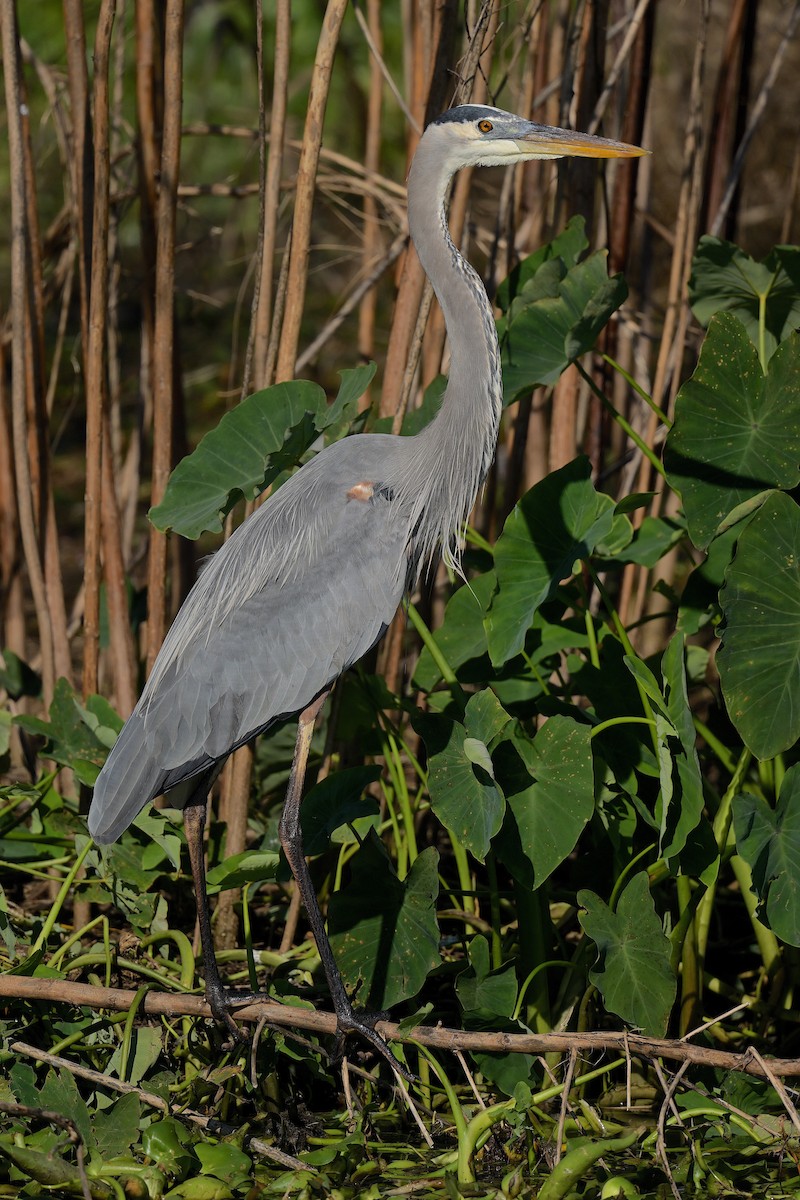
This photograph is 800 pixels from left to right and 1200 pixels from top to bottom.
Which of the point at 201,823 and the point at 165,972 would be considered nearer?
the point at 201,823

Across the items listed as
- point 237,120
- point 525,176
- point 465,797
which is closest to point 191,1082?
point 465,797

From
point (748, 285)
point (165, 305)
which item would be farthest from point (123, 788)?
point (748, 285)

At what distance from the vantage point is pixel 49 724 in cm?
388

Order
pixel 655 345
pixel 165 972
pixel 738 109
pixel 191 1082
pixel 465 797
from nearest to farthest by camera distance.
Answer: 1. pixel 465 797
2. pixel 191 1082
3. pixel 165 972
4. pixel 738 109
5. pixel 655 345

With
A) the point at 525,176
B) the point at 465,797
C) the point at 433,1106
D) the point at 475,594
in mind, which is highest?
the point at 525,176

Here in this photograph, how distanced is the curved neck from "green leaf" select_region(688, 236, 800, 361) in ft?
2.17

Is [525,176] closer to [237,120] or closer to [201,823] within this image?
[201,823]

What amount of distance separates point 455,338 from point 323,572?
71cm

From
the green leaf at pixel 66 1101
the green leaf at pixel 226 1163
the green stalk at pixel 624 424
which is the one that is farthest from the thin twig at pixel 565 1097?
the green stalk at pixel 624 424

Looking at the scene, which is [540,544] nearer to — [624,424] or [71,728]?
[624,424]

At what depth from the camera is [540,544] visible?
340 cm

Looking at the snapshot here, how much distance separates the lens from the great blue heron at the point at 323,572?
3.34m

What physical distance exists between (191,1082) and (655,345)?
3.55 meters

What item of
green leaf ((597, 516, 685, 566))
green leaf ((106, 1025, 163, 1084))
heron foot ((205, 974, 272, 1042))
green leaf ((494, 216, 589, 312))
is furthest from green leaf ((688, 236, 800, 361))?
green leaf ((106, 1025, 163, 1084))
